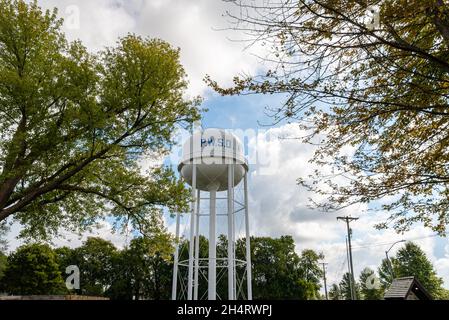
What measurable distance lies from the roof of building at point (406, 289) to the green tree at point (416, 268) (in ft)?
125

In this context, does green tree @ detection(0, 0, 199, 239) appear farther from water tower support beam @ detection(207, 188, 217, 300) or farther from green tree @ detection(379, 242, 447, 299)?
green tree @ detection(379, 242, 447, 299)

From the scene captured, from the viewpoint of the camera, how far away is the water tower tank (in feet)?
64.0

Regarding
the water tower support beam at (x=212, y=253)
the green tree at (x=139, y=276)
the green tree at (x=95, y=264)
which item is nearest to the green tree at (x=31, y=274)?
the green tree at (x=95, y=264)

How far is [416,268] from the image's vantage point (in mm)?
51938

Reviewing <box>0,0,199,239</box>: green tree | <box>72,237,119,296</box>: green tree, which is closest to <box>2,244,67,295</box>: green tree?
<box>72,237,119,296</box>: green tree

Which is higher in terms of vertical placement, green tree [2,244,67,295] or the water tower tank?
the water tower tank

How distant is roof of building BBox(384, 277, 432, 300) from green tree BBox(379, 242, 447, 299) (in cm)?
3811

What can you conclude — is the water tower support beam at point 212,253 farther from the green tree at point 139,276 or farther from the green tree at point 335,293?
the green tree at point 335,293

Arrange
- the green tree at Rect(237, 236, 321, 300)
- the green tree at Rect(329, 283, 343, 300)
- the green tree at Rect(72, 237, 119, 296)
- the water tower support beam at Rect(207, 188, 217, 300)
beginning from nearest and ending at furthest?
the water tower support beam at Rect(207, 188, 217, 300), the green tree at Rect(237, 236, 321, 300), the green tree at Rect(72, 237, 119, 296), the green tree at Rect(329, 283, 343, 300)

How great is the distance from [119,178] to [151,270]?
3352cm

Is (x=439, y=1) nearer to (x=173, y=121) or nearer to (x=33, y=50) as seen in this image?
(x=173, y=121)

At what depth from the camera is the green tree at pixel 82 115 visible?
10289 millimetres

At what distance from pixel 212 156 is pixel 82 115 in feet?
32.5

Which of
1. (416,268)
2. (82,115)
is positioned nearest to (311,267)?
(416,268)
